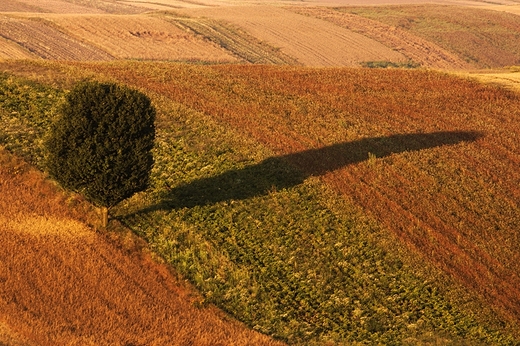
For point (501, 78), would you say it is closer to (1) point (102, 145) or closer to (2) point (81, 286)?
(1) point (102, 145)

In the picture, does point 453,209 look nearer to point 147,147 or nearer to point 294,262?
point 294,262

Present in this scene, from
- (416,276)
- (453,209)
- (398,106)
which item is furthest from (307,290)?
(398,106)

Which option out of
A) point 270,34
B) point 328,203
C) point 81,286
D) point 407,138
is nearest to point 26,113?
point 328,203

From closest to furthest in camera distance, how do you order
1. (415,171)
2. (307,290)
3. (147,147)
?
1. (307,290)
2. (147,147)
3. (415,171)

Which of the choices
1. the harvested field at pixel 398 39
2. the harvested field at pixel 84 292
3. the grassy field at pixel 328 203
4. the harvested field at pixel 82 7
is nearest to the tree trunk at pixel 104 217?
the harvested field at pixel 84 292

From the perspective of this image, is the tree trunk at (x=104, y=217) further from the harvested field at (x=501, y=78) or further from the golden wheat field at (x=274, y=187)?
the harvested field at (x=501, y=78)

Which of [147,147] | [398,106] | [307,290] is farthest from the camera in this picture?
[398,106]
